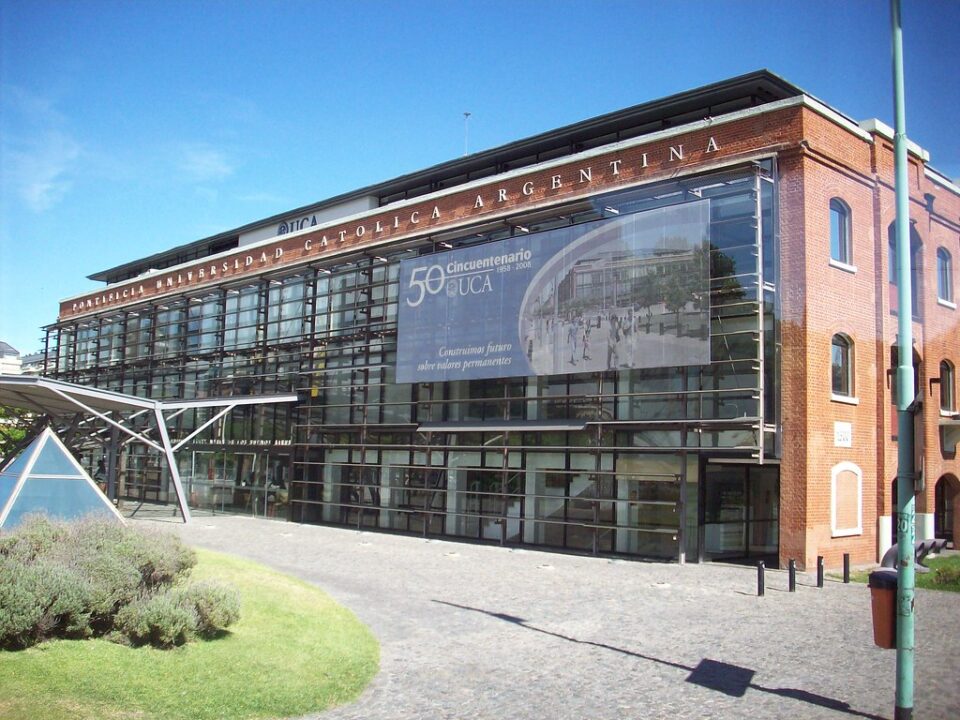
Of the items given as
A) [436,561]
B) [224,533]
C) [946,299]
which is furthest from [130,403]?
[946,299]

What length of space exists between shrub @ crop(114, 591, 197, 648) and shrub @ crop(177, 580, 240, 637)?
28 centimetres

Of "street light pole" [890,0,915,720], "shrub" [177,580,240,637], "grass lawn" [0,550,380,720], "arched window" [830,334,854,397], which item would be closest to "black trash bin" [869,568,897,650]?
"street light pole" [890,0,915,720]

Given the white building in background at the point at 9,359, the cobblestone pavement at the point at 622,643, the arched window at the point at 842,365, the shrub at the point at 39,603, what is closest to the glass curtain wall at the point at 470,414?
the arched window at the point at 842,365

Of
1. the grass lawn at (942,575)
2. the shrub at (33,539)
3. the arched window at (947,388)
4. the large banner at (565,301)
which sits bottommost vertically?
the grass lawn at (942,575)

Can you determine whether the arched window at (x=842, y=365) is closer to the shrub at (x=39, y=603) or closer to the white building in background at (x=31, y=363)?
the shrub at (x=39, y=603)

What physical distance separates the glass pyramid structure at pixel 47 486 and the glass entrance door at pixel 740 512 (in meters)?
14.5

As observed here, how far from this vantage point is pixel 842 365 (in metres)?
21.1

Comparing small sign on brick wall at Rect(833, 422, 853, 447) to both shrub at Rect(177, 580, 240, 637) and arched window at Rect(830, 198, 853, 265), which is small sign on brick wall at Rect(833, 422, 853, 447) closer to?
arched window at Rect(830, 198, 853, 265)

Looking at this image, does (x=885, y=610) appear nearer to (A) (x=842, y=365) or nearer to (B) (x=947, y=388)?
(B) (x=947, y=388)

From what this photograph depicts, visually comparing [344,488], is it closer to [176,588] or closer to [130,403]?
[130,403]

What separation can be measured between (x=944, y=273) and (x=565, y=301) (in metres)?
12.6

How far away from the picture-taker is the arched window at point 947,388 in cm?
1370

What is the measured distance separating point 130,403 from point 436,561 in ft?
47.1

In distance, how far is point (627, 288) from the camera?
2277 cm
